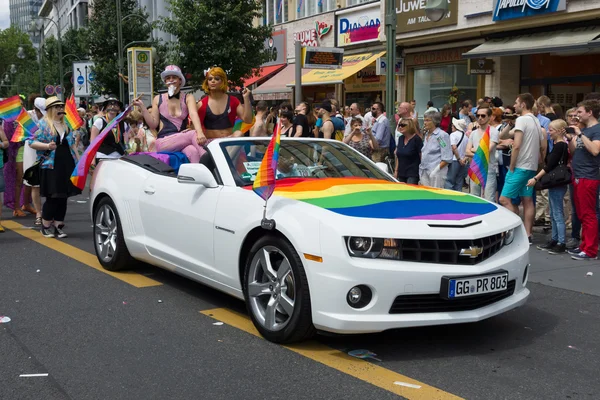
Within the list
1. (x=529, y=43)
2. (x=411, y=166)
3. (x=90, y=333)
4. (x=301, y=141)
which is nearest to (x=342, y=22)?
(x=529, y=43)

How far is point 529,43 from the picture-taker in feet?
56.5

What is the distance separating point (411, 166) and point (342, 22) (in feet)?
56.4

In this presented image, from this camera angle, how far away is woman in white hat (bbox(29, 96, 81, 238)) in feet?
30.2

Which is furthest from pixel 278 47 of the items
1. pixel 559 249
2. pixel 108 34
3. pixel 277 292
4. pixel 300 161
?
A: pixel 277 292

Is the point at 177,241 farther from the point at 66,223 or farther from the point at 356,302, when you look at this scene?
the point at 66,223

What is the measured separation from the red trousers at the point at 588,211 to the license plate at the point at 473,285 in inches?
151

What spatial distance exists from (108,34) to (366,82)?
16283mm

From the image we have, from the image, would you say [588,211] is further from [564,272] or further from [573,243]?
[564,272]

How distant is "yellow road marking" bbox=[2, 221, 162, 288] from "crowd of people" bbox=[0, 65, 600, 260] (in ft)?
1.02

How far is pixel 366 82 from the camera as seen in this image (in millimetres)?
25703

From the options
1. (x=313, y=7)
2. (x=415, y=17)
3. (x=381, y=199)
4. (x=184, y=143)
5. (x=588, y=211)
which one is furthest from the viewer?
(x=313, y=7)

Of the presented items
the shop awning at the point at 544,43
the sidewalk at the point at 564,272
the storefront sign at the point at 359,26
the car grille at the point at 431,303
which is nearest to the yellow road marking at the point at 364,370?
the car grille at the point at 431,303

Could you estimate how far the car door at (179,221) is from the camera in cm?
543

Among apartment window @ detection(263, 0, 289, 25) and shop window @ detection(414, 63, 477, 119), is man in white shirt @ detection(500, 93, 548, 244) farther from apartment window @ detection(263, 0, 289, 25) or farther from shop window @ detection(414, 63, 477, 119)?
apartment window @ detection(263, 0, 289, 25)
